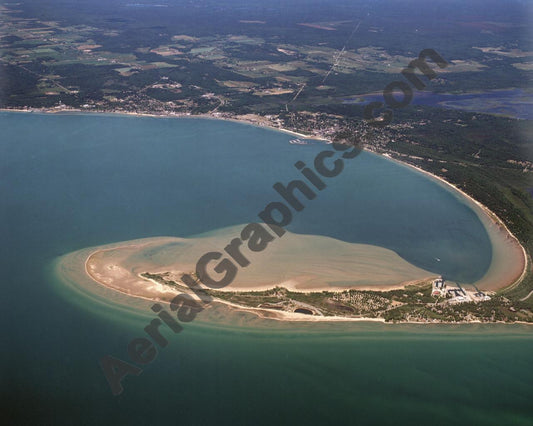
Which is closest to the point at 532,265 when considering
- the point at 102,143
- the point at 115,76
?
the point at 102,143

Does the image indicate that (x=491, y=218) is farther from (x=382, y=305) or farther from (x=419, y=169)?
(x=382, y=305)

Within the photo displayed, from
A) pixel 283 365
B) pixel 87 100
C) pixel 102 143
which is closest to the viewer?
pixel 283 365

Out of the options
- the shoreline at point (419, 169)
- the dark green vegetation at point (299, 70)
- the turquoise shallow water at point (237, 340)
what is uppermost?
the dark green vegetation at point (299, 70)

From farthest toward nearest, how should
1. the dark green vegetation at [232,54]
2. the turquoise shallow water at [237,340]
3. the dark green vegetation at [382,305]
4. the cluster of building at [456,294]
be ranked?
the dark green vegetation at [232,54] < the cluster of building at [456,294] < the dark green vegetation at [382,305] < the turquoise shallow water at [237,340]

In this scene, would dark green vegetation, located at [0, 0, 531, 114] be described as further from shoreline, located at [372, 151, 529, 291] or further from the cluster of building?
the cluster of building

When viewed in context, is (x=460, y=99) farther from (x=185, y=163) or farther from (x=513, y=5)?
(x=513, y=5)

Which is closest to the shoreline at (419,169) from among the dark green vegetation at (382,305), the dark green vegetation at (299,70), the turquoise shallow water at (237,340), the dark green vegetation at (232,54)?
the dark green vegetation at (299,70)

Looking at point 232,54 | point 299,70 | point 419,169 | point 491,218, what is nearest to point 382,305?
point 491,218

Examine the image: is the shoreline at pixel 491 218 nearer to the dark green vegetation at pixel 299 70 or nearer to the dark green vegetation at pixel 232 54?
the dark green vegetation at pixel 299 70
